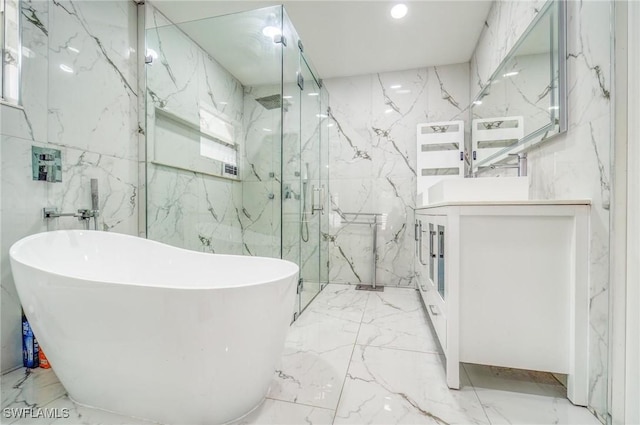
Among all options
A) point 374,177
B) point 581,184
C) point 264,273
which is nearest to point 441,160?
point 374,177

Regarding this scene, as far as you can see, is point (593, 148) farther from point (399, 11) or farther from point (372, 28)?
point (372, 28)

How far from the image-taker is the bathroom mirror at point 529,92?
1.32 m

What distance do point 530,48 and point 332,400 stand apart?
2.16 m

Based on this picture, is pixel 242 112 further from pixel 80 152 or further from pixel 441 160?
pixel 441 160

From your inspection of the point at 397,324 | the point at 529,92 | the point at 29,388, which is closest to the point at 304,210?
the point at 397,324

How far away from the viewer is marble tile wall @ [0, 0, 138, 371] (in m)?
1.36

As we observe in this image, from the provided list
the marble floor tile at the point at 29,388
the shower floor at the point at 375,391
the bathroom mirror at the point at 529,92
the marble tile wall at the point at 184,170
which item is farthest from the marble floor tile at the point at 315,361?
the bathroom mirror at the point at 529,92

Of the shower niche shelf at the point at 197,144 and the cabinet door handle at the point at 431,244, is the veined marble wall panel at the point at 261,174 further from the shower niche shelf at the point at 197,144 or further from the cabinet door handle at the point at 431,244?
the cabinet door handle at the point at 431,244

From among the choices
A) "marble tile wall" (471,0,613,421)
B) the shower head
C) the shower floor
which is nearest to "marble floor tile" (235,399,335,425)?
the shower floor

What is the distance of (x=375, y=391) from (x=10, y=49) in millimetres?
2436

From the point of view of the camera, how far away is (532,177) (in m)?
1.62

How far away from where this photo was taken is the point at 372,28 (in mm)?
2352

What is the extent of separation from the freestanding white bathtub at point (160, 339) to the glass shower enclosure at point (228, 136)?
98 cm

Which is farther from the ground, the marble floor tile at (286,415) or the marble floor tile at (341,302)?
the marble floor tile at (286,415)
